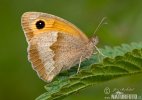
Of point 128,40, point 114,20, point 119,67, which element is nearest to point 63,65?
point 119,67

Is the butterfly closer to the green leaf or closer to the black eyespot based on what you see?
the black eyespot

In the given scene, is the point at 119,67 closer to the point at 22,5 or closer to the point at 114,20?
the point at 114,20

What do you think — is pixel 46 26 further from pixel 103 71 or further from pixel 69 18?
pixel 69 18

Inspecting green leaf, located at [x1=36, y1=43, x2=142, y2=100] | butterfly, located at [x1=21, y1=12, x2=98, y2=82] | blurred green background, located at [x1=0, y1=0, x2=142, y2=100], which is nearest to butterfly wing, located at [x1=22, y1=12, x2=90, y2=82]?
butterfly, located at [x1=21, y1=12, x2=98, y2=82]

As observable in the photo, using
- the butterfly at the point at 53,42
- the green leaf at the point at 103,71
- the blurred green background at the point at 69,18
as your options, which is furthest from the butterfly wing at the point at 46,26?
the green leaf at the point at 103,71

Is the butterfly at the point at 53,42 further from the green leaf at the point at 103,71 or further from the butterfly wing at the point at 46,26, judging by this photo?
the green leaf at the point at 103,71

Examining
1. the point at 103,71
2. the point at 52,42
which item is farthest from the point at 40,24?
the point at 103,71
